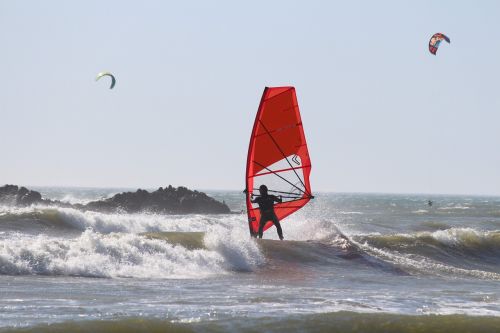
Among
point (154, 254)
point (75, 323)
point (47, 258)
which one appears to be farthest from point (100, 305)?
point (154, 254)

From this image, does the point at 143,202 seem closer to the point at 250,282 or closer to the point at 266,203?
the point at 266,203

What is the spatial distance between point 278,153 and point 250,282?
16.7ft

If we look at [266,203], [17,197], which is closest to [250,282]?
[266,203]

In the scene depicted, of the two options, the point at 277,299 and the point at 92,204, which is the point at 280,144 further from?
the point at 92,204

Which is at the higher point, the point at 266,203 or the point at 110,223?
the point at 266,203

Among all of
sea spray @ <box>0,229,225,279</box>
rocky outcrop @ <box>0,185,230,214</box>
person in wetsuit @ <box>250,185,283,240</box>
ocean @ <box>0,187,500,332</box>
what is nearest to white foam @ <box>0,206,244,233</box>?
ocean @ <box>0,187,500,332</box>

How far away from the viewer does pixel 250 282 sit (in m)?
11.4

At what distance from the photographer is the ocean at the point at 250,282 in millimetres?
7992

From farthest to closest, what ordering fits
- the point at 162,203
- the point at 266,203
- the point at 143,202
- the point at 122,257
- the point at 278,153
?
the point at 162,203 → the point at 143,202 → the point at 278,153 → the point at 266,203 → the point at 122,257

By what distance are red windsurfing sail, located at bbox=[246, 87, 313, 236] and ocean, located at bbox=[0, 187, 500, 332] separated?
1199mm

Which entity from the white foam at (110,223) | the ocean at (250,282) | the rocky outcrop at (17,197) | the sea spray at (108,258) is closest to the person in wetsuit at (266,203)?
the ocean at (250,282)

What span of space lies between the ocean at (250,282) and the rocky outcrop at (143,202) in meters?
16.6

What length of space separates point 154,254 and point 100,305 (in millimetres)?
4438

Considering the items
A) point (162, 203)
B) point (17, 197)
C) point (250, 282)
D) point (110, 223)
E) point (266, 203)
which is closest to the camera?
point (250, 282)
